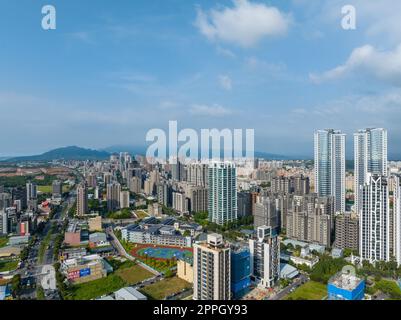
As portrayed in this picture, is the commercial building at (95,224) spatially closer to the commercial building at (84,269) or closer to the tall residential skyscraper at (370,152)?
the commercial building at (84,269)

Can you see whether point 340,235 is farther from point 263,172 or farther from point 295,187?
point 263,172

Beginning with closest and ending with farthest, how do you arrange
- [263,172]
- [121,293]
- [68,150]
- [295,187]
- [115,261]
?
[121,293] → [115,261] → [295,187] → [263,172] → [68,150]

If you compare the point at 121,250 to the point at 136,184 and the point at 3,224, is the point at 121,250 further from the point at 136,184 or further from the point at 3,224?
the point at 136,184

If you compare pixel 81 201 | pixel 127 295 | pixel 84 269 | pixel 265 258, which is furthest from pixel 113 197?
pixel 265 258

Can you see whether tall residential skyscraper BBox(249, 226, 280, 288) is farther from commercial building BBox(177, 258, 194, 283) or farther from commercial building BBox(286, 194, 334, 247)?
commercial building BBox(286, 194, 334, 247)

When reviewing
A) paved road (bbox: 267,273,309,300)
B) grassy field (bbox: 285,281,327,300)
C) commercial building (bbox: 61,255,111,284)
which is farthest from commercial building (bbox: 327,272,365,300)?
commercial building (bbox: 61,255,111,284)

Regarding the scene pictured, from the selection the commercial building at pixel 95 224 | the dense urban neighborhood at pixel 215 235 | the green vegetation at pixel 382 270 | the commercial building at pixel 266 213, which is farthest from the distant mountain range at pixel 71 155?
the green vegetation at pixel 382 270
